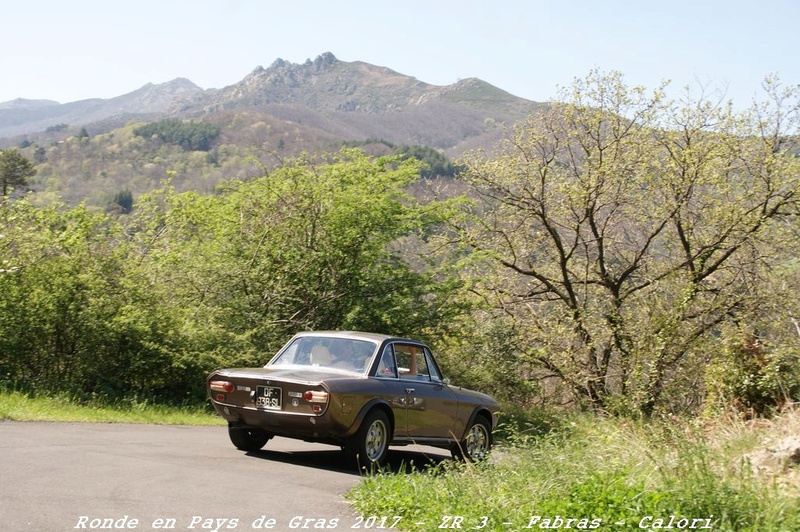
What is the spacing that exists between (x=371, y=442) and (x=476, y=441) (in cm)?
290

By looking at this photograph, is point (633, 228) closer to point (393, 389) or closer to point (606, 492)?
point (393, 389)

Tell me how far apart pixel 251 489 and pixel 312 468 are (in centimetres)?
237

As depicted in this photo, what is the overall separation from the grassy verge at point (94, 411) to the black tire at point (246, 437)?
3.69m

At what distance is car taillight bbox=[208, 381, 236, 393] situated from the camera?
11.2 metres

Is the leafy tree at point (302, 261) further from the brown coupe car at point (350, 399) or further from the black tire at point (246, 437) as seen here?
the brown coupe car at point (350, 399)

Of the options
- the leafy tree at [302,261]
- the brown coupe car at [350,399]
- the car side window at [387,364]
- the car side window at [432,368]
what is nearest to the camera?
the brown coupe car at [350,399]

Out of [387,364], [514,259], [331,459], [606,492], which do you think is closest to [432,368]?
[387,364]

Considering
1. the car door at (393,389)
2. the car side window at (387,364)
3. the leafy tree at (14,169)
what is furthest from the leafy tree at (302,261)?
the leafy tree at (14,169)

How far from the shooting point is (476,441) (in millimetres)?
13578

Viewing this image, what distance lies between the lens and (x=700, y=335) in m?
23.0

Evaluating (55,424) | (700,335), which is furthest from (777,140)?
(55,424)

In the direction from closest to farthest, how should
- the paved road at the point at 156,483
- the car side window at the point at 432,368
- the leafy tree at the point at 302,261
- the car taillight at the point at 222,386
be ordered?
the paved road at the point at 156,483
the car taillight at the point at 222,386
the car side window at the point at 432,368
the leafy tree at the point at 302,261

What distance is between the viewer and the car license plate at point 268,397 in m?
10.8

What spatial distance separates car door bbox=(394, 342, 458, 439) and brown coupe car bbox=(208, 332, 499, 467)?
1 centimetres
